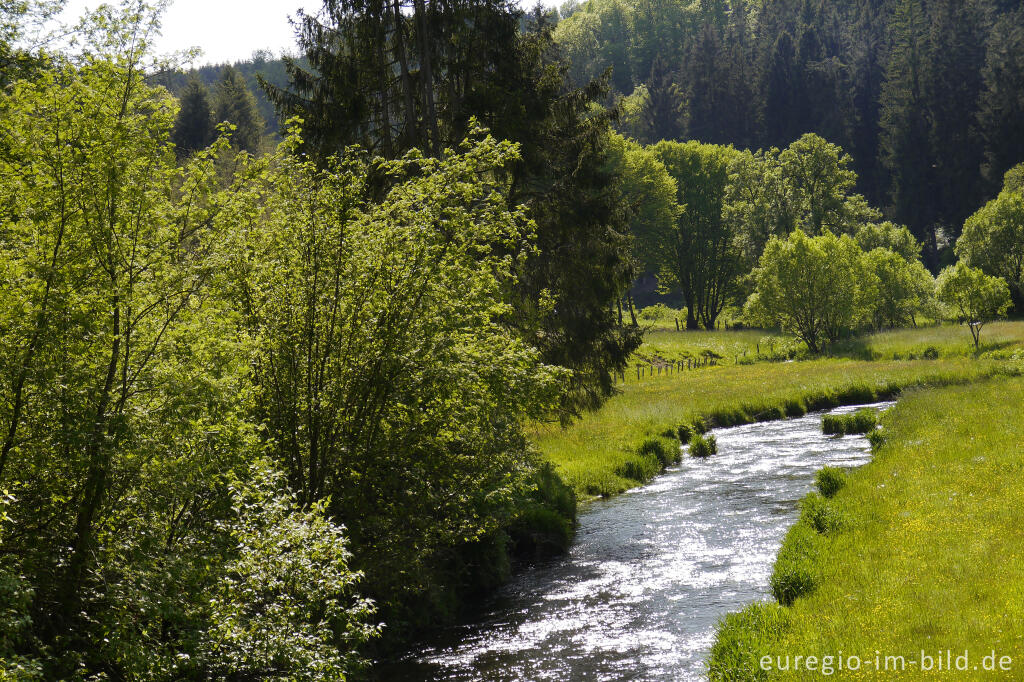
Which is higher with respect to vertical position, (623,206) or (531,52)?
(531,52)

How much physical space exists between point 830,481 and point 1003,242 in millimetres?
68211

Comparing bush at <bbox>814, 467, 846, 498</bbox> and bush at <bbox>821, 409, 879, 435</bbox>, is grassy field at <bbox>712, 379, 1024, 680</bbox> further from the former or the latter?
bush at <bbox>821, 409, 879, 435</bbox>

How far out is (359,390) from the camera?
13453mm

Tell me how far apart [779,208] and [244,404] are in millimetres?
84158

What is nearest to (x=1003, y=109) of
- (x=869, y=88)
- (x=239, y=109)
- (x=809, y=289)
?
(x=869, y=88)

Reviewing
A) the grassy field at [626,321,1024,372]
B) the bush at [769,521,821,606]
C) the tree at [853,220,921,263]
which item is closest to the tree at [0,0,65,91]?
the bush at [769,521,821,606]

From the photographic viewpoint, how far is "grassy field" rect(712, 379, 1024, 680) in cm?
1150

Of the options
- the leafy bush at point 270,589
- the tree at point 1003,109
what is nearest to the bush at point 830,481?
the leafy bush at point 270,589

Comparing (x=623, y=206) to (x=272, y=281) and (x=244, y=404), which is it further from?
(x=244, y=404)

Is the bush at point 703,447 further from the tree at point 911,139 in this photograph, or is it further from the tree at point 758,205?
the tree at point 911,139

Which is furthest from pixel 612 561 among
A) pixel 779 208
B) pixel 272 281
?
pixel 779 208

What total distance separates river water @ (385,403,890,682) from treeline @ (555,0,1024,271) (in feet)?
319

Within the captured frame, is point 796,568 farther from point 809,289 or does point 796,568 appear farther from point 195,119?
point 195,119

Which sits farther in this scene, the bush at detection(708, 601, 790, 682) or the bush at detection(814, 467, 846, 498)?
the bush at detection(814, 467, 846, 498)
